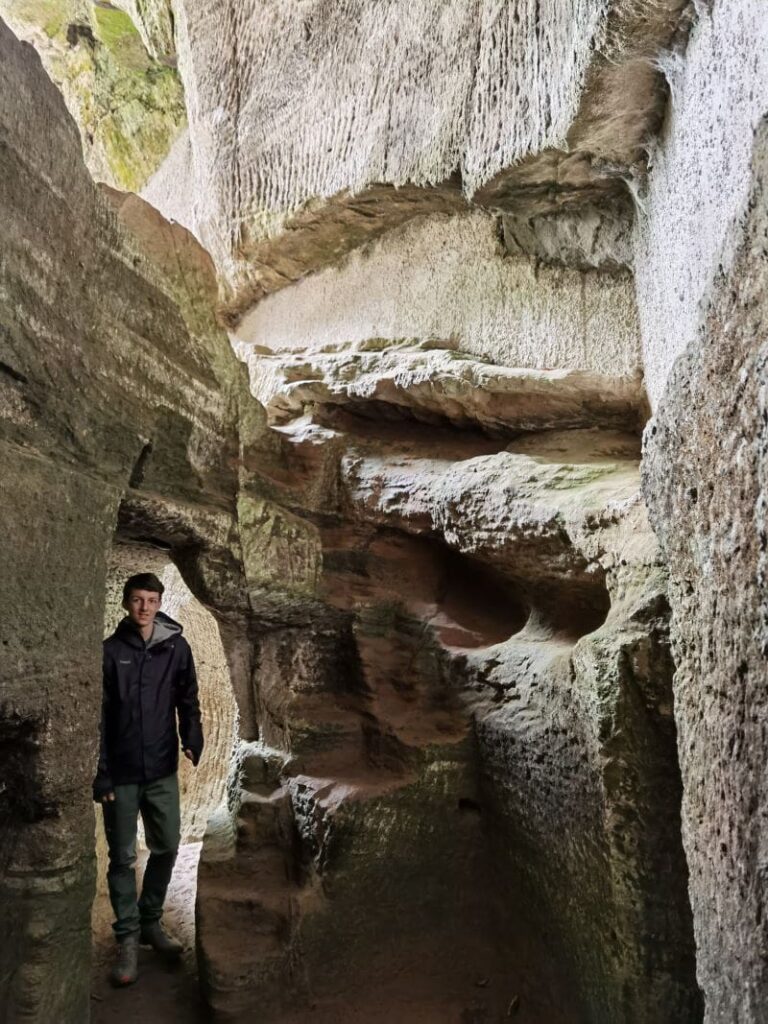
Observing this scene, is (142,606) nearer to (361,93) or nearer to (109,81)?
(361,93)

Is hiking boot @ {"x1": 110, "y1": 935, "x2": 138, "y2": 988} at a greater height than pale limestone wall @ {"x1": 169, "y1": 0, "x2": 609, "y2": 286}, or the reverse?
pale limestone wall @ {"x1": 169, "y1": 0, "x2": 609, "y2": 286}

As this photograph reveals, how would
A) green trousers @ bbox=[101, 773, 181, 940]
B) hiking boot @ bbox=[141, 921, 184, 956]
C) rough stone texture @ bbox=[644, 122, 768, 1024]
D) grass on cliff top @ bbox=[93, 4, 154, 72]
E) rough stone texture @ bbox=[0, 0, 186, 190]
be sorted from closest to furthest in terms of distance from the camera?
rough stone texture @ bbox=[644, 122, 768, 1024], green trousers @ bbox=[101, 773, 181, 940], hiking boot @ bbox=[141, 921, 184, 956], grass on cliff top @ bbox=[93, 4, 154, 72], rough stone texture @ bbox=[0, 0, 186, 190]

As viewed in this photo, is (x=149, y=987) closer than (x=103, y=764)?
No

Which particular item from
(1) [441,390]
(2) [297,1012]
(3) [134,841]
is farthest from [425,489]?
(2) [297,1012]

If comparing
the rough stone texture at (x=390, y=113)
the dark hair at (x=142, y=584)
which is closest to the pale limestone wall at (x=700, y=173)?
the rough stone texture at (x=390, y=113)

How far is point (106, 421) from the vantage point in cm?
287

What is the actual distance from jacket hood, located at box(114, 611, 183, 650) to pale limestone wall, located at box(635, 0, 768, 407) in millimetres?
2331

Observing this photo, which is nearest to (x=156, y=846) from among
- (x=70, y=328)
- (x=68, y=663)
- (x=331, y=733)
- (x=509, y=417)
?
(x=331, y=733)

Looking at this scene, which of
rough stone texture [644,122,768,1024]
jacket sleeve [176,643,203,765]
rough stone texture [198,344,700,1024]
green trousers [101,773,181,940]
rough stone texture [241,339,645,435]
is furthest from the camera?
rough stone texture [241,339,645,435]

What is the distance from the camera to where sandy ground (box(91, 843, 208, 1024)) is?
329cm

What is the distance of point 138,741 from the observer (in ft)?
10.9

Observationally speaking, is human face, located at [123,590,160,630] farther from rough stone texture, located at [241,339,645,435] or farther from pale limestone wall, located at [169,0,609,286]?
pale limestone wall, located at [169,0,609,286]

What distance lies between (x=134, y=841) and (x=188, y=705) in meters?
0.58

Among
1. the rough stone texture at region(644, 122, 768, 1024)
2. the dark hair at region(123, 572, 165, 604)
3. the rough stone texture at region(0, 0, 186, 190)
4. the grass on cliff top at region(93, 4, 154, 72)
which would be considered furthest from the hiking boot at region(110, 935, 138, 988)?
the grass on cliff top at region(93, 4, 154, 72)
